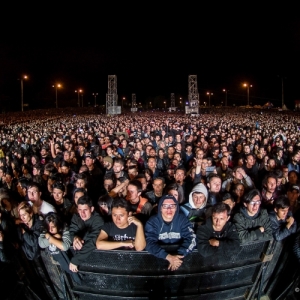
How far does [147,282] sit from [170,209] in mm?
769

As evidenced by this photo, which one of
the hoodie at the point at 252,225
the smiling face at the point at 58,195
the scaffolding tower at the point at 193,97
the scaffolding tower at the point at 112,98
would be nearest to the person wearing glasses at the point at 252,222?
the hoodie at the point at 252,225

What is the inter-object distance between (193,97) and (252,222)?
47.8 meters

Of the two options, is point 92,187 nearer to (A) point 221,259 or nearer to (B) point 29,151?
(A) point 221,259

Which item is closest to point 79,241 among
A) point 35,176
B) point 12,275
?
point 12,275

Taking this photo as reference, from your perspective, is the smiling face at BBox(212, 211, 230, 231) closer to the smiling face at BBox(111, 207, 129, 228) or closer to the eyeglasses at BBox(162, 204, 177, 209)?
the eyeglasses at BBox(162, 204, 177, 209)

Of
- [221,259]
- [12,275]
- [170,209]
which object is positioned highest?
[170,209]

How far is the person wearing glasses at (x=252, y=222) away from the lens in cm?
395

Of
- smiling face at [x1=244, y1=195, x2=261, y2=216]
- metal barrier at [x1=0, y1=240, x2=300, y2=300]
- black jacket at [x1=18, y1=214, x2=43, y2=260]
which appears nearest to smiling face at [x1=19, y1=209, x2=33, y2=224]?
black jacket at [x1=18, y1=214, x2=43, y2=260]

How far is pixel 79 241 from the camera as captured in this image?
12.2ft

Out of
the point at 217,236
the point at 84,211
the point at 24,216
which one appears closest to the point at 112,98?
the point at 24,216

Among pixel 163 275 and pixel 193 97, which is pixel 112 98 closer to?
pixel 193 97

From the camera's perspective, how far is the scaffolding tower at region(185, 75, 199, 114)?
46.5m

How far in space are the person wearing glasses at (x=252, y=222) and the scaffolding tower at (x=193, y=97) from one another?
1637 inches

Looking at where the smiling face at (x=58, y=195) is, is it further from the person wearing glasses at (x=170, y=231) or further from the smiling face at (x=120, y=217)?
the person wearing glasses at (x=170, y=231)
